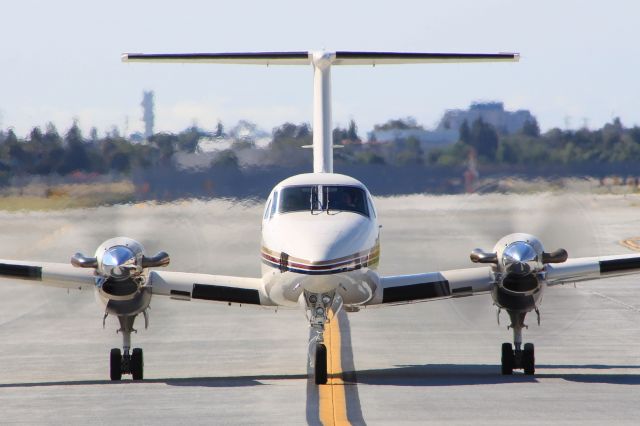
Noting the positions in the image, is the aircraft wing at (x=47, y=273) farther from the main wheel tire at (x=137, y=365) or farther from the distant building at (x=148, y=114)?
the distant building at (x=148, y=114)

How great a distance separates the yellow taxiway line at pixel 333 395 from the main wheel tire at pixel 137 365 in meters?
2.42

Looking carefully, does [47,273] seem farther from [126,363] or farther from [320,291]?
[320,291]

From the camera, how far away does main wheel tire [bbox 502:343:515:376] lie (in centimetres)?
1688

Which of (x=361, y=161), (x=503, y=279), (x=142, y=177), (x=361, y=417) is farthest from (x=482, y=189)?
(x=361, y=417)

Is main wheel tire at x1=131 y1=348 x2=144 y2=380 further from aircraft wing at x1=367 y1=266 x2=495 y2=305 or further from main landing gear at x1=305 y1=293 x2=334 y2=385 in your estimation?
aircraft wing at x1=367 y1=266 x2=495 y2=305

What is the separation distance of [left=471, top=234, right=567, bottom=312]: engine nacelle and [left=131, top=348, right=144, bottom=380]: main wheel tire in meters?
4.44

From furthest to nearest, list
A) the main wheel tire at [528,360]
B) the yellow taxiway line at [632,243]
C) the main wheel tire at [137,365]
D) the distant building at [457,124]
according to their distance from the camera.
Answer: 1. the yellow taxiway line at [632,243]
2. the distant building at [457,124]
3. the main wheel tire at [137,365]
4. the main wheel tire at [528,360]

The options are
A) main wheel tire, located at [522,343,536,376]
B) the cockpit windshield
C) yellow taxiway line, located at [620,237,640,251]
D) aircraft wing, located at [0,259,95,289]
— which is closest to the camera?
the cockpit windshield

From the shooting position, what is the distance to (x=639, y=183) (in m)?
35.2

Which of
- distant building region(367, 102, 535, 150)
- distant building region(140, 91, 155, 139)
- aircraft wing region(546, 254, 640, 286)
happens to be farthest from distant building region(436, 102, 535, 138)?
aircraft wing region(546, 254, 640, 286)

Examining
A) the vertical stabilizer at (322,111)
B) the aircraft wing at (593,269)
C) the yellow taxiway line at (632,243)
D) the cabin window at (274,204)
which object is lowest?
the yellow taxiway line at (632,243)

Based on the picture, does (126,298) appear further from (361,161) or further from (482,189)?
(361,161)

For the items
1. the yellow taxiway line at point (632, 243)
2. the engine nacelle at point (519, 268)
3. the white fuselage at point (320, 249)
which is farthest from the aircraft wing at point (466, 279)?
the yellow taxiway line at point (632, 243)

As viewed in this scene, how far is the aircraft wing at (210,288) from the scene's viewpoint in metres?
16.9
